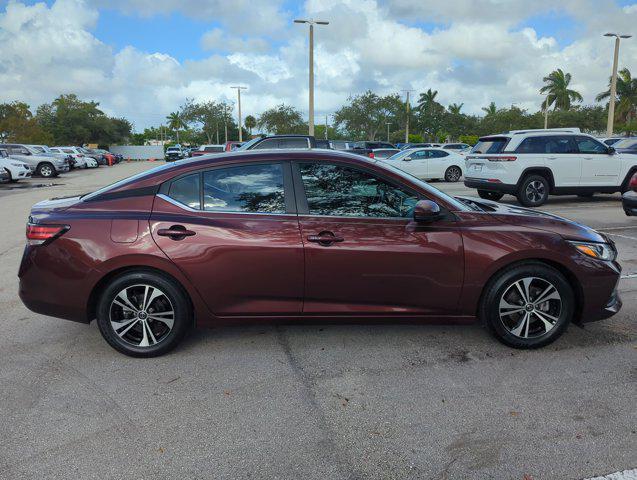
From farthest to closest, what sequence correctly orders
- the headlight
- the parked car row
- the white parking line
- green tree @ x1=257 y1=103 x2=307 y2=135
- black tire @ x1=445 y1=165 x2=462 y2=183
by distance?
green tree @ x1=257 y1=103 x2=307 y2=135 < the parked car row < black tire @ x1=445 y1=165 x2=462 y2=183 < the headlight < the white parking line

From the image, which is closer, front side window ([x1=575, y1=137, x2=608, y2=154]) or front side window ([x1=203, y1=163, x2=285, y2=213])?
front side window ([x1=203, y1=163, x2=285, y2=213])

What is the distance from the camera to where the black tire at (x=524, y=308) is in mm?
3750

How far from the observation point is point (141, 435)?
2.83m

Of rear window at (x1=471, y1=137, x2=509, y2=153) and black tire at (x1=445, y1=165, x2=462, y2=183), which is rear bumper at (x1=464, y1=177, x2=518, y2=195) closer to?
rear window at (x1=471, y1=137, x2=509, y2=153)

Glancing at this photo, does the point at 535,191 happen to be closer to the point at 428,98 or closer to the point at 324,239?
the point at 324,239

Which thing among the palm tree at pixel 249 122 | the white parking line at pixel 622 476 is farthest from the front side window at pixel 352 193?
the palm tree at pixel 249 122

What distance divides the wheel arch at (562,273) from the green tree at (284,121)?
6211 centimetres

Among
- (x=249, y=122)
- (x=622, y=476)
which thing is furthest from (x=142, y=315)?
(x=249, y=122)

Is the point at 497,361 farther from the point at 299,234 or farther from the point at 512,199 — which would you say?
the point at 512,199

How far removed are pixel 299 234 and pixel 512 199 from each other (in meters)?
11.8

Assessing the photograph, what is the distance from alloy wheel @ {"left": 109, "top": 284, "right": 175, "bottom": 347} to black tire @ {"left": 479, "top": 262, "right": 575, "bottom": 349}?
240 cm

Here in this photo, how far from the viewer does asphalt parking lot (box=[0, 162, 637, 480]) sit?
258 centimetres

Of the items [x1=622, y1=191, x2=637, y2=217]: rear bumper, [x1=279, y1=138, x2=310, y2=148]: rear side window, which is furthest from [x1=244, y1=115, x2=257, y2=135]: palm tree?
[x1=622, y1=191, x2=637, y2=217]: rear bumper

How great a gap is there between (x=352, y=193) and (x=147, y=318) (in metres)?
1.80
